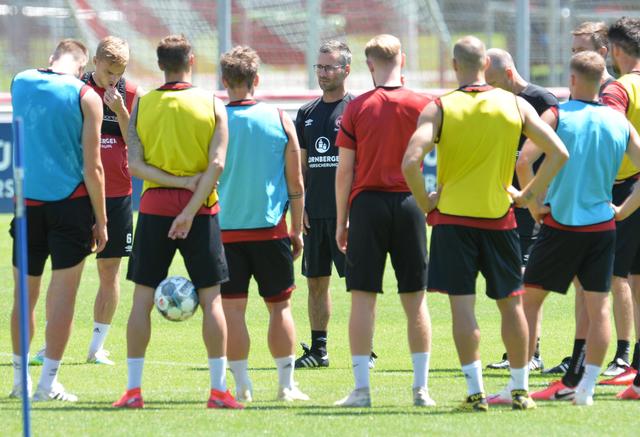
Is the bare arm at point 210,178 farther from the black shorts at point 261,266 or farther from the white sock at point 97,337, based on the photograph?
the white sock at point 97,337

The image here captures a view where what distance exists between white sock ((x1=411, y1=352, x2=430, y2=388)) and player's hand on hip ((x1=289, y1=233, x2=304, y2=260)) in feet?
3.21

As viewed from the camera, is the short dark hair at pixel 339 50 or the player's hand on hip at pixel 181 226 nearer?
the player's hand on hip at pixel 181 226

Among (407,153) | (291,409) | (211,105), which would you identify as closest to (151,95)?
(211,105)

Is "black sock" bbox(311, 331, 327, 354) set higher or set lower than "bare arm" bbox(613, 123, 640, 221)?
lower

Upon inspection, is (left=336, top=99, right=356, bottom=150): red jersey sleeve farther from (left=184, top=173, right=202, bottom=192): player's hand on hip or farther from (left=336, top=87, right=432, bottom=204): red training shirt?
(left=184, top=173, right=202, bottom=192): player's hand on hip

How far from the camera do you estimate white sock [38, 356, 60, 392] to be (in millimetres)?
7512

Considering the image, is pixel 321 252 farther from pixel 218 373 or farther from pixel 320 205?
pixel 218 373

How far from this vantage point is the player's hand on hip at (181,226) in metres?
7.02

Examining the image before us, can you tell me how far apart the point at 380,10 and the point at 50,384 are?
1671 cm

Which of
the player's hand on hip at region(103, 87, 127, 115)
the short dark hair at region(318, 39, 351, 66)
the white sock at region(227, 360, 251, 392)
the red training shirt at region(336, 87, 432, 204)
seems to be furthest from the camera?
the short dark hair at region(318, 39, 351, 66)

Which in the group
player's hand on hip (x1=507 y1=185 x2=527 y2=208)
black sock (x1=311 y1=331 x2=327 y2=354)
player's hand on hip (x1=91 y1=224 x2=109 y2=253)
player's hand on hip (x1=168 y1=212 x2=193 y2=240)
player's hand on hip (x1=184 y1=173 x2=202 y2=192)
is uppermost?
player's hand on hip (x1=184 y1=173 x2=202 y2=192)

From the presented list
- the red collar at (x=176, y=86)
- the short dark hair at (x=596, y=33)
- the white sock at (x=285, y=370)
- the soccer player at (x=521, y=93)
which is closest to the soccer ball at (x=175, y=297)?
the white sock at (x=285, y=370)

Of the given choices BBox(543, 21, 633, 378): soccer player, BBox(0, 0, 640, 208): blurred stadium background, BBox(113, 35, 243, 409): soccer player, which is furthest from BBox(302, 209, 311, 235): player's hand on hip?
BBox(0, 0, 640, 208): blurred stadium background

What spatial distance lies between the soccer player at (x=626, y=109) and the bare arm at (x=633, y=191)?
44 centimetres
